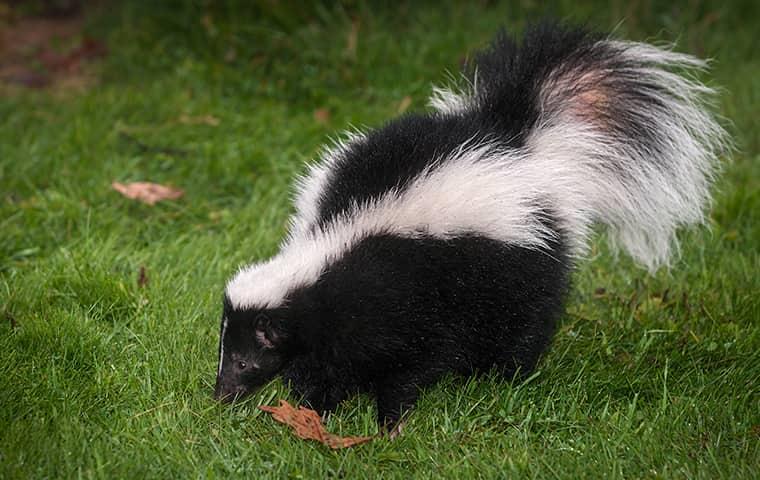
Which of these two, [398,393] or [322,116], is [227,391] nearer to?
[398,393]

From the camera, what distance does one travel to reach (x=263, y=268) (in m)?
3.60

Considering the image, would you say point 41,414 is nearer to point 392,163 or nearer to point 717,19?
point 392,163

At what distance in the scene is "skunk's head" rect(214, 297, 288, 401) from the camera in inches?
136

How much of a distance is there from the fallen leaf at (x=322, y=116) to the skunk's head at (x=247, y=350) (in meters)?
3.02

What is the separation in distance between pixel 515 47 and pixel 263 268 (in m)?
1.44

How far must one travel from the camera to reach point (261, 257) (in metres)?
4.88

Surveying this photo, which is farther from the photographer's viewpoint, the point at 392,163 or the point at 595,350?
the point at 595,350

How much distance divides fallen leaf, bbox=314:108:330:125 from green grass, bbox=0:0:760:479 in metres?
0.09

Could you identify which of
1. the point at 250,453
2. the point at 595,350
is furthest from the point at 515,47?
the point at 250,453

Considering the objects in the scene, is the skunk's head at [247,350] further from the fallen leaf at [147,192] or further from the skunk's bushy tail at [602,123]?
the fallen leaf at [147,192]

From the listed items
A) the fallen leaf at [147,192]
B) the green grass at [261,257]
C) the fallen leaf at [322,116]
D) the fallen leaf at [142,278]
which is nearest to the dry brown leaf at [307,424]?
the green grass at [261,257]

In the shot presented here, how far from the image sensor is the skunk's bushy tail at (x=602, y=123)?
3861 mm

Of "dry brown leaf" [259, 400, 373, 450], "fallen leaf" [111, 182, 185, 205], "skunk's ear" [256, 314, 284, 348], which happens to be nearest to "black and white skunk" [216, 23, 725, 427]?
"skunk's ear" [256, 314, 284, 348]

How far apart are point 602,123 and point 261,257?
179cm
